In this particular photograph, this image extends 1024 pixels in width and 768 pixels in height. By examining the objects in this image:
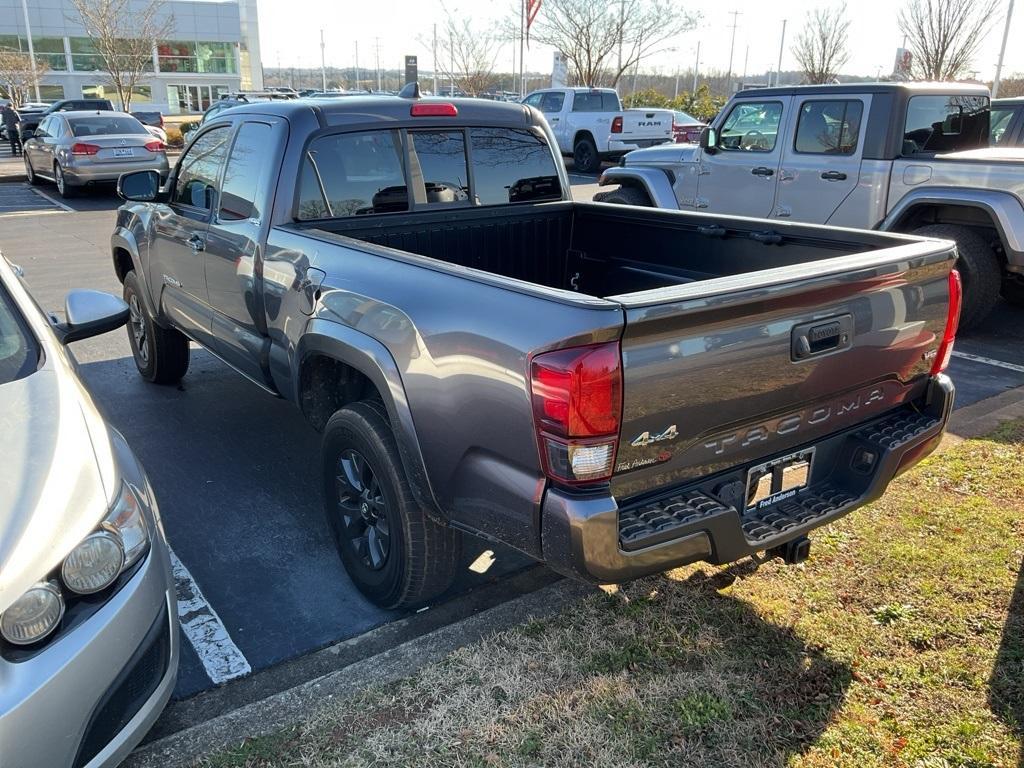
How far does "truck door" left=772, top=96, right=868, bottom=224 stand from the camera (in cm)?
754

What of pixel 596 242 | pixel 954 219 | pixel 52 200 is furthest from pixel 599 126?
pixel 596 242

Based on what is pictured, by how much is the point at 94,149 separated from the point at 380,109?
1392cm

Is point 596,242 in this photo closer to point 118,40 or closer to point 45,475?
point 45,475

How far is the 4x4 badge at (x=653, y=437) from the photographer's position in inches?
94.8

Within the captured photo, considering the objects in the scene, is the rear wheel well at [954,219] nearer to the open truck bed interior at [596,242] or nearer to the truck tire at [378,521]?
the open truck bed interior at [596,242]

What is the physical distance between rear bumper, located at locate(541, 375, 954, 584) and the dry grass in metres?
0.54

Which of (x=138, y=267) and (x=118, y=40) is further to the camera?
(x=118, y=40)

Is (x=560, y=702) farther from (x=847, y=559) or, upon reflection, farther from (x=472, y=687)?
(x=847, y=559)

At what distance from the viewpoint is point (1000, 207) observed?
21.3ft

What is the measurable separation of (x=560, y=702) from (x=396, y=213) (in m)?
2.47

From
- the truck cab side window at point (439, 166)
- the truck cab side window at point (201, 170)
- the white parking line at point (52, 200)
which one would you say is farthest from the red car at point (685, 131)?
the truck cab side window at point (439, 166)

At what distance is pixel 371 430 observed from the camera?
10.2ft

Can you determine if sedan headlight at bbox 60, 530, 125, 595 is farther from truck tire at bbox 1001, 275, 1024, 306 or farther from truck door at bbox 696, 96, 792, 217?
truck tire at bbox 1001, 275, 1024, 306

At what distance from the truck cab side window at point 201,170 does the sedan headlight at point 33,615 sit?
287cm
